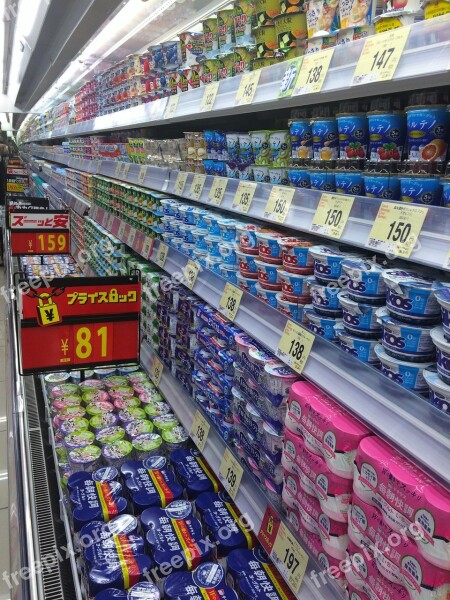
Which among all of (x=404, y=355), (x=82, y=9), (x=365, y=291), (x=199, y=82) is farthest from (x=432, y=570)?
(x=82, y=9)

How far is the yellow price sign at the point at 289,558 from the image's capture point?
3.72ft

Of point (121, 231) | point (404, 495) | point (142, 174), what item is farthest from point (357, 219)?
point (121, 231)

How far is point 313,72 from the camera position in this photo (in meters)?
1.09

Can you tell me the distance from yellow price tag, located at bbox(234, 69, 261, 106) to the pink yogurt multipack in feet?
3.06

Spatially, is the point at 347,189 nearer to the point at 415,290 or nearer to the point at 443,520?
the point at 415,290

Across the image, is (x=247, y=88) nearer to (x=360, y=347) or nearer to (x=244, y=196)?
(x=244, y=196)

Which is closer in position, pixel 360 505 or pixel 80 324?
pixel 360 505

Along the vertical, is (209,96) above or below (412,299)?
above

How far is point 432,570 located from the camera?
75 centimetres

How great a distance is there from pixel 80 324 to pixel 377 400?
1.28m

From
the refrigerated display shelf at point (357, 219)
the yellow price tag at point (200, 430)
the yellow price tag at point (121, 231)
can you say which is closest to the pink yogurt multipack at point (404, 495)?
the refrigerated display shelf at point (357, 219)

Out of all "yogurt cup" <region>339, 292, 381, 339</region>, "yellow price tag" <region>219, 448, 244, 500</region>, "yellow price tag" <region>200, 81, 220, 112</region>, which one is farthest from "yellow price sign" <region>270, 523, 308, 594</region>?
"yellow price tag" <region>200, 81, 220, 112</region>

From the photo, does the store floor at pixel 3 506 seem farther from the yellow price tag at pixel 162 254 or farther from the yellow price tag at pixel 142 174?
the yellow price tag at pixel 142 174

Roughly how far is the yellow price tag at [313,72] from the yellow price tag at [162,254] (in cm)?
124
